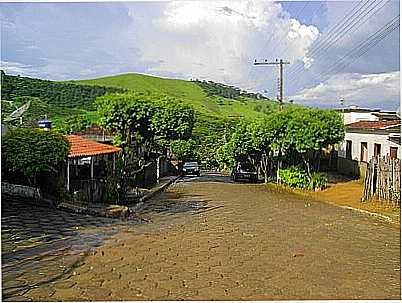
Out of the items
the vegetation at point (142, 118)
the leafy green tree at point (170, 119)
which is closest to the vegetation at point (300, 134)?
the leafy green tree at point (170, 119)

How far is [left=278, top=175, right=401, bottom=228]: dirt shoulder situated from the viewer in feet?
37.1

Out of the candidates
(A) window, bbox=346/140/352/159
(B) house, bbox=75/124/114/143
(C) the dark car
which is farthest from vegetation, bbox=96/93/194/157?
(A) window, bbox=346/140/352/159

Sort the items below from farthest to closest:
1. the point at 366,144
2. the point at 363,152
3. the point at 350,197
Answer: the point at 363,152 < the point at 366,144 < the point at 350,197

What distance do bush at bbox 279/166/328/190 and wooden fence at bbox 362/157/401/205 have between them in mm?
5697

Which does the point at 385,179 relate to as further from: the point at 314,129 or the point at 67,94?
the point at 67,94

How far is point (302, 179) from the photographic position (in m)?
18.9

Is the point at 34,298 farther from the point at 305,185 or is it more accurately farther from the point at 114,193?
the point at 305,185

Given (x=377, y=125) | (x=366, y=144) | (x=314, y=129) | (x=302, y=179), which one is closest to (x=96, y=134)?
(x=302, y=179)

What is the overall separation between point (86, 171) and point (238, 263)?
768 centimetres

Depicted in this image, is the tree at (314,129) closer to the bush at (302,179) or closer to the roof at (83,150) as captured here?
the bush at (302,179)

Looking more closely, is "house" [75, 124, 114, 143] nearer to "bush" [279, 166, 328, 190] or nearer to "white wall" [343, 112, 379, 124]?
"bush" [279, 166, 328, 190]

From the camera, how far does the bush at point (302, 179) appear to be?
18469mm

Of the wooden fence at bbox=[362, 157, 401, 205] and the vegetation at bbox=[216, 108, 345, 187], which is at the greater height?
the vegetation at bbox=[216, 108, 345, 187]

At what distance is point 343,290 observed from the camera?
4.52m
